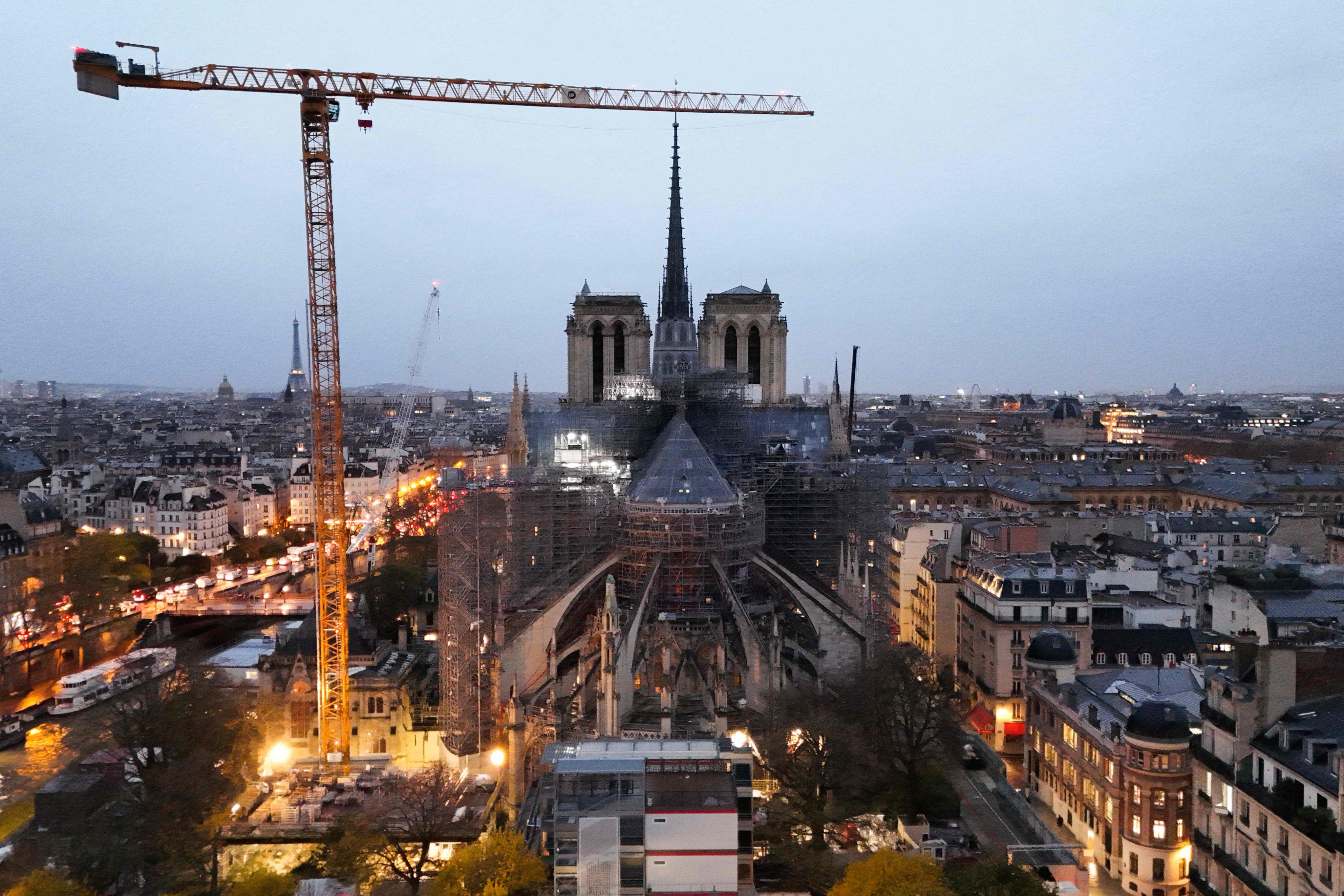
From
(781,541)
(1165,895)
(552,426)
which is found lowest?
(1165,895)

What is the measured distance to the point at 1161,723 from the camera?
107 ft

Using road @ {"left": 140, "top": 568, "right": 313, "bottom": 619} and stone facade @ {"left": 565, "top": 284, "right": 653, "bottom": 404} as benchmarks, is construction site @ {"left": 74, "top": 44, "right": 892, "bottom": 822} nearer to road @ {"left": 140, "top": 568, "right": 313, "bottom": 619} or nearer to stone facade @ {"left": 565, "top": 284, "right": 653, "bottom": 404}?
stone facade @ {"left": 565, "top": 284, "right": 653, "bottom": 404}

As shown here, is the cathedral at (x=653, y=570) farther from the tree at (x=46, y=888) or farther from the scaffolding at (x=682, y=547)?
the tree at (x=46, y=888)

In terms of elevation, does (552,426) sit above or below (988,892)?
above

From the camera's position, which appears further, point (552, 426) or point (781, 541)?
point (552, 426)

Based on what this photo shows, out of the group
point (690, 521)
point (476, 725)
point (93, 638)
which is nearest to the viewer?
point (476, 725)

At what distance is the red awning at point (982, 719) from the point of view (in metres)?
46.0

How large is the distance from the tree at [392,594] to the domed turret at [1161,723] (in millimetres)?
36810

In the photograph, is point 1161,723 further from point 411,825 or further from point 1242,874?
point 411,825

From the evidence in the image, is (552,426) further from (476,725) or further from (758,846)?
(758,846)

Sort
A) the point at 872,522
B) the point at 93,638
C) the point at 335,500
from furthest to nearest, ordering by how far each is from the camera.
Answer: the point at 93,638 < the point at 872,522 < the point at 335,500

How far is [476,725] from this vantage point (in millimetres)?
39781


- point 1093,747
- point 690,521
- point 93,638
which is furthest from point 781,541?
point 93,638

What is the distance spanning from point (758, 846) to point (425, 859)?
31.1 feet
